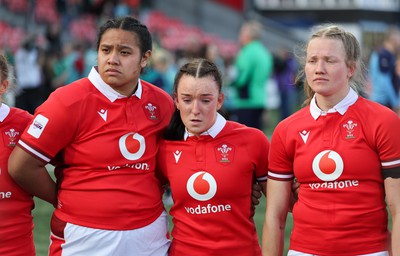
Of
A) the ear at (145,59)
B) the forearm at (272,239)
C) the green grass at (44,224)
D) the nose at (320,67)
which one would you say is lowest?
the green grass at (44,224)

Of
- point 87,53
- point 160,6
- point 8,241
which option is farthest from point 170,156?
point 160,6

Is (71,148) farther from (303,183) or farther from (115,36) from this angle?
(303,183)

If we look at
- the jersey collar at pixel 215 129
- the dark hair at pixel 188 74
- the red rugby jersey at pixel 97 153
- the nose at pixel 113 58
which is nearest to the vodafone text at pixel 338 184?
the jersey collar at pixel 215 129

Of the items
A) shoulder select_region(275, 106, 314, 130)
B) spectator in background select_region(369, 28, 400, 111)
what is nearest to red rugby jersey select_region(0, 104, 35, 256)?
shoulder select_region(275, 106, 314, 130)

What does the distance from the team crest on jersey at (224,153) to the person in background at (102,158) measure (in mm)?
345

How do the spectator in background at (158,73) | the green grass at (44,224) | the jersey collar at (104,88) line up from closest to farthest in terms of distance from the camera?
the jersey collar at (104,88), the green grass at (44,224), the spectator in background at (158,73)

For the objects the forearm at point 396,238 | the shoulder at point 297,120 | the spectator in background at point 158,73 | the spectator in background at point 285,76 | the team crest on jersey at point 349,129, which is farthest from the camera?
the spectator in background at point 285,76

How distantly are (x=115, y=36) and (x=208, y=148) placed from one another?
75 centimetres

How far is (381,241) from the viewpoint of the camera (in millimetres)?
4348

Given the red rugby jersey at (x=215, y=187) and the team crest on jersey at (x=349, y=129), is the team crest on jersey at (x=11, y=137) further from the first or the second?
the team crest on jersey at (x=349, y=129)

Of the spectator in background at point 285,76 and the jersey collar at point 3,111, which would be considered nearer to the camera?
the jersey collar at point 3,111

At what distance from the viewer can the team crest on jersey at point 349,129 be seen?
4355mm

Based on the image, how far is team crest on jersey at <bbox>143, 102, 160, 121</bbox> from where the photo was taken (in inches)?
191

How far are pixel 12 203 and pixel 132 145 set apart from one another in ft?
2.32
